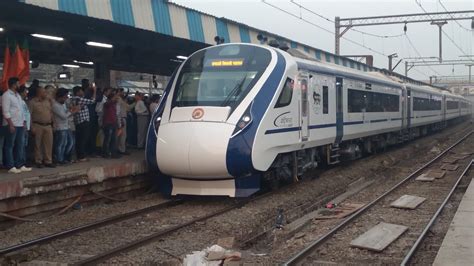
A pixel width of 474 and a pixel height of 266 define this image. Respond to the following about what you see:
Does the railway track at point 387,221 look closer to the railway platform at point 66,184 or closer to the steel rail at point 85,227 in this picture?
the steel rail at point 85,227

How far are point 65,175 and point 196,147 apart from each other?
7.21 ft

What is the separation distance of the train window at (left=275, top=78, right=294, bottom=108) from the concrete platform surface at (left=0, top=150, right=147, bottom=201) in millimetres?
3001

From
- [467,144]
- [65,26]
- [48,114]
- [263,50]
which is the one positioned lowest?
[467,144]

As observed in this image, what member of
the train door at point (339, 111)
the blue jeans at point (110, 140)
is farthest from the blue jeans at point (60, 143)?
the train door at point (339, 111)

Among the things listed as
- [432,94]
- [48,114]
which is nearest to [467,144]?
[432,94]

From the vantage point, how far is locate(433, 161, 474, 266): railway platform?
610 cm

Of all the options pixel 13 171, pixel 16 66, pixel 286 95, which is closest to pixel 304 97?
pixel 286 95

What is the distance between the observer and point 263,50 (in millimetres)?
10445

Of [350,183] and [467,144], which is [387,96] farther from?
[467,144]

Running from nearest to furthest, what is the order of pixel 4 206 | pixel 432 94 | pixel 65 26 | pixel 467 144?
pixel 4 206 < pixel 65 26 < pixel 467 144 < pixel 432 94

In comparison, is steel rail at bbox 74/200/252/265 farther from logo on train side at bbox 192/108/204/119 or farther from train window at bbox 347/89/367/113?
train window at bbox 347/89/367/113

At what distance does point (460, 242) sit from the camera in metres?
6.91

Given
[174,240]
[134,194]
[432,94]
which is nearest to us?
[174,240]

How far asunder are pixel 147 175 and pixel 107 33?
4055 mm
